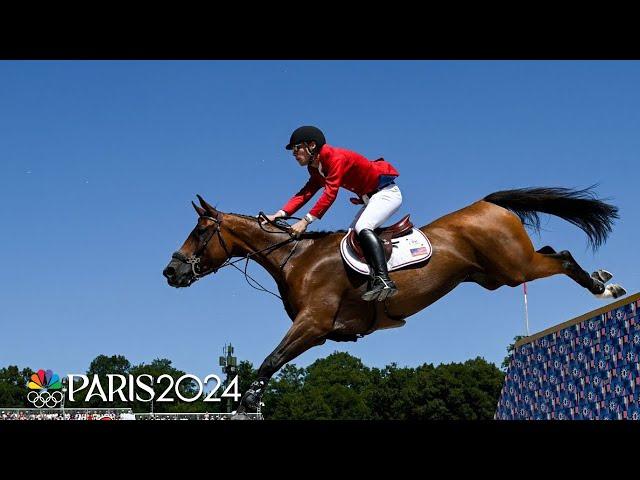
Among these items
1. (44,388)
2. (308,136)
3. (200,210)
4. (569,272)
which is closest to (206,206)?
(200,210)

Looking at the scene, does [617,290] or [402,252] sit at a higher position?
[402,252]

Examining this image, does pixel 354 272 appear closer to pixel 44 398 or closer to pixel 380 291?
pixel 380 291

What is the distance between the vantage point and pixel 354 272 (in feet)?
24.4

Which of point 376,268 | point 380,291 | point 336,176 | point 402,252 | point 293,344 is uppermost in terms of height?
point 336,176

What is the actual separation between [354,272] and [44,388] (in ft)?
199

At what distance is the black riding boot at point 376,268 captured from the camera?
7.16 meters

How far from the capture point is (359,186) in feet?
25.5

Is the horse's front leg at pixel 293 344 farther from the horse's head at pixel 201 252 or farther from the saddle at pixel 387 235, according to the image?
the horse's head at pixel 201 252

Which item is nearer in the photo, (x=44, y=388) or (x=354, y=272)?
(x=354, y=272)

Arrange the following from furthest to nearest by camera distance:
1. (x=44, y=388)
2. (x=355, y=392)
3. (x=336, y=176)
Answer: (x=355, y=392) < (x=44, y=388) < (x=336, y=176)

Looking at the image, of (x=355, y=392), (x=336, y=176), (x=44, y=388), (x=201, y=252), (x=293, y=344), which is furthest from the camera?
(x=355, y=392)

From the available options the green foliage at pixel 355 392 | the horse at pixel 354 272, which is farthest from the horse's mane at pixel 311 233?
the green foliage at pixel 355 392

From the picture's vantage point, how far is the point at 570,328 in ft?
45.1

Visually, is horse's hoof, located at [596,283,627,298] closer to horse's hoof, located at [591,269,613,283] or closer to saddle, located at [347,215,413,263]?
horse's hoof, located at [591,269,613,283]
